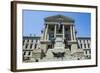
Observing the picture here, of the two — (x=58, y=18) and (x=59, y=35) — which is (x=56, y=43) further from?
(x=58, y=18)

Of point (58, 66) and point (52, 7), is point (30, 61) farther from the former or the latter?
point (52, 7)

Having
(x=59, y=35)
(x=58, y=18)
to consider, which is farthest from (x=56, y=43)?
(x=58, y=18)

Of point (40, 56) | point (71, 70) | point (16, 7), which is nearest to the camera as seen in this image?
point (16, 7)

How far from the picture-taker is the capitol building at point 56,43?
1.76 meters

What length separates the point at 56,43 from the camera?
1.85 m

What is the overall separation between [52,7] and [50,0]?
0.06 m

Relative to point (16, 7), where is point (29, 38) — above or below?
below

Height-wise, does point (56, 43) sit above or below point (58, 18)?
below

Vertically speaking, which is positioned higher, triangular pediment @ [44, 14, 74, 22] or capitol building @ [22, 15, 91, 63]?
triangular pediment @ [44, 14, 74, 22]

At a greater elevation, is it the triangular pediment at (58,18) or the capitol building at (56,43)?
the triangular pediment at (58,18)

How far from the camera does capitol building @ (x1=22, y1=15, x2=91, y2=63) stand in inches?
69.5

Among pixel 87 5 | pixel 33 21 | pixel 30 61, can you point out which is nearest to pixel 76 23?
pixel 87 5

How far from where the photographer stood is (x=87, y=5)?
197cm

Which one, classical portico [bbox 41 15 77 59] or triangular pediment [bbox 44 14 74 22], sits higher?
triangular pediment [bbox 44 14 74 22]
